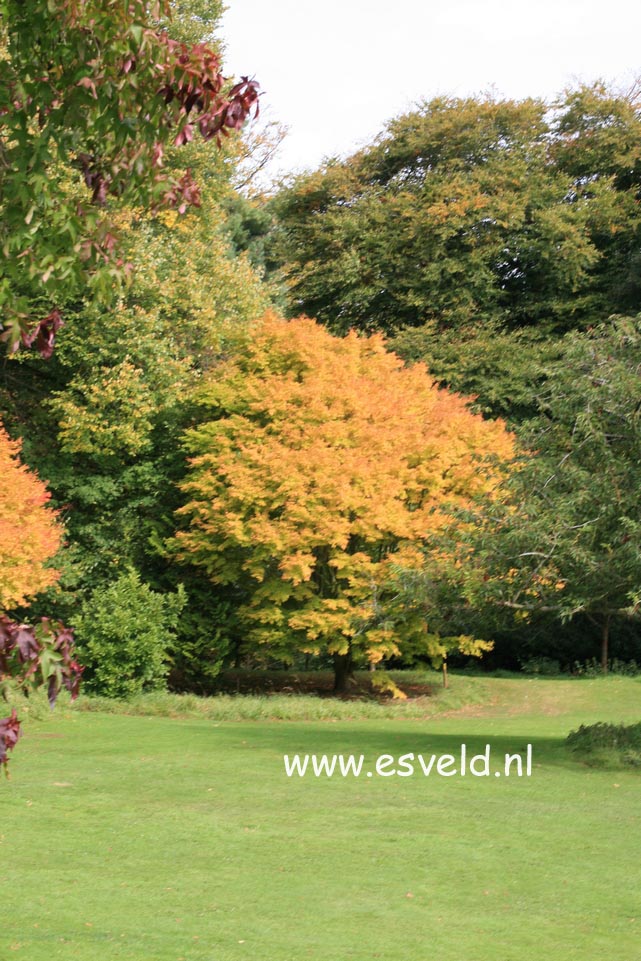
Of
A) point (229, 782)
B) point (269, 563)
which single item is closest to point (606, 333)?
point (229, 782)

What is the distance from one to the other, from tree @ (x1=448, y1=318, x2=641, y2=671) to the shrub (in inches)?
391

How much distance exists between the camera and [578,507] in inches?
527

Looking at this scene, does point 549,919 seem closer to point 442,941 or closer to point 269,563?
point 442,941

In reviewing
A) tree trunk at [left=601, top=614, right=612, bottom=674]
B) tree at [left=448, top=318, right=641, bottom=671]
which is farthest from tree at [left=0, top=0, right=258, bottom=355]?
tree trunk at [left=601, top=614, right=612, bottom=674]

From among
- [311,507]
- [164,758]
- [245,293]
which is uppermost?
[245,293]

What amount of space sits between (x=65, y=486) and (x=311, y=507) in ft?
20.4

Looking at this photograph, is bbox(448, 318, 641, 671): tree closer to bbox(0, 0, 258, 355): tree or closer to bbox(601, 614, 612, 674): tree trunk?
bbox(0, 0, 258, 355): tree

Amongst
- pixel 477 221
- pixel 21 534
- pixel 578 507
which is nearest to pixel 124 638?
pixel 21 534

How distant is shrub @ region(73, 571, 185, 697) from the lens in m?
22.1

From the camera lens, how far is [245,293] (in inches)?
1057

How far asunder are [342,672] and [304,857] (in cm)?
1621

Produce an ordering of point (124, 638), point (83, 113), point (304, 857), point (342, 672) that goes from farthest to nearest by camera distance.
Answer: point (342, 672), point (124, 638), point (304, 857), point (83, 113)

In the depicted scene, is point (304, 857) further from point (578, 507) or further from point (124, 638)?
point (124, 638)

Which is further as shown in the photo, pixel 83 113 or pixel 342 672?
pixel 342 672
